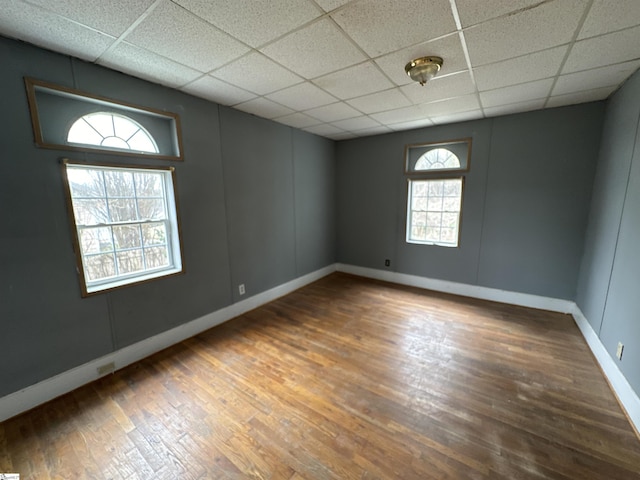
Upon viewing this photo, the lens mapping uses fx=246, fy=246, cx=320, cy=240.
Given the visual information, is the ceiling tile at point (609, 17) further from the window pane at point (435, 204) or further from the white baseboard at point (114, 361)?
the white baseboard at point (114, 361)

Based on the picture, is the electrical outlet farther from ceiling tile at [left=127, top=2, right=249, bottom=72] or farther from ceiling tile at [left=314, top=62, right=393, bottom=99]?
ceiling tile at [left=314, top=62, right=393, bottom=99]

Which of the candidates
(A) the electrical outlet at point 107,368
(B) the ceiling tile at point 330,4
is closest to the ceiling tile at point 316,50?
(B) the ceiling tile at point 330,4

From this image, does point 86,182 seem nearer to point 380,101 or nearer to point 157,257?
point 157,257

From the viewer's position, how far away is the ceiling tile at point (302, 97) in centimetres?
253

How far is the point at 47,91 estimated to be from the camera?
187cm

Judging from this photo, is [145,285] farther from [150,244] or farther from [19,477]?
Result: [19,477]

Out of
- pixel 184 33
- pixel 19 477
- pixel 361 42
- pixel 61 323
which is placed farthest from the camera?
pixel 61 323

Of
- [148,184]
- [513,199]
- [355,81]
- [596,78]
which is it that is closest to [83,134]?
[148,184]

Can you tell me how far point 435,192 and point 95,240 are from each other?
176 inches

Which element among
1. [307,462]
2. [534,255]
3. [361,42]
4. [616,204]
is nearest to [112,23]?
[361,42]

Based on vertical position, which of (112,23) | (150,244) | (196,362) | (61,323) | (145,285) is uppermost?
(112,23)

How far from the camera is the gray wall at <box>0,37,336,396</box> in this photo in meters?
1.76

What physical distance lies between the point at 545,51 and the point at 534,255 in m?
2.59

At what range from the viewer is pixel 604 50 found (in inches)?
72.7
